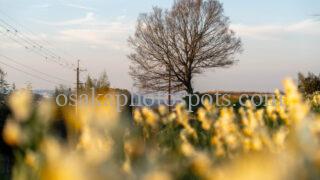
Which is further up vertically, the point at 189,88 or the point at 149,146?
the point at 189,88

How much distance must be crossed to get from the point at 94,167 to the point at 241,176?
592 mm

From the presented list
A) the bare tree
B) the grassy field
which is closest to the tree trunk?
the bare tree

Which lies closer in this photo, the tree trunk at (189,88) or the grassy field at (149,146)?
the grassy field at (149,146)

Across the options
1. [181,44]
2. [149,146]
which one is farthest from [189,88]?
[149,146]

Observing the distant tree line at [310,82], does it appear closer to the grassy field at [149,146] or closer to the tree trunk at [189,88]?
the tree trunk at [189,88]

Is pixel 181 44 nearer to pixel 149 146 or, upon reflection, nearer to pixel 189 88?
pixel 189 88

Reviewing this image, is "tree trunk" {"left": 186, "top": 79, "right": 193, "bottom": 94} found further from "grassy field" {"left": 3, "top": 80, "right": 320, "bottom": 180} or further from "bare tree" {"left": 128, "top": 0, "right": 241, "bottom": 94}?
"grassy field" {"left": 3, "top": 80, "right": 320, "bottom": 180}

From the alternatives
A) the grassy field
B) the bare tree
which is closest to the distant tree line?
the bare tree

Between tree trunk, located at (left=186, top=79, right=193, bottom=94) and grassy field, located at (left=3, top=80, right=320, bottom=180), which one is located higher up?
tree trunk, located at (left=186, top=79, right=193, bottom=94)

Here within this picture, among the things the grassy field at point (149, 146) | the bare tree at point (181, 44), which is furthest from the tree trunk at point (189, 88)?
the grassy field at point (149, 146)

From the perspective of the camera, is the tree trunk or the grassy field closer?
the grassy field

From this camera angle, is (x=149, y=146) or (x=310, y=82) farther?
(x=310, y=82)

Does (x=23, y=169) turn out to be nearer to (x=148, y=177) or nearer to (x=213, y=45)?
(x=148, y=177)

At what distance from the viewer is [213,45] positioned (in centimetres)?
4812
